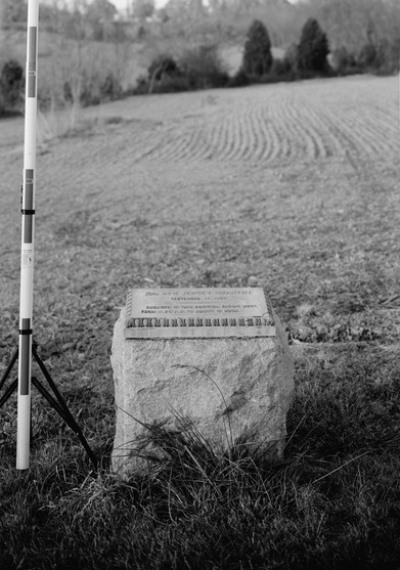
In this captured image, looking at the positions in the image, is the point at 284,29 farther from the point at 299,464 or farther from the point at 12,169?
the point at 299,464

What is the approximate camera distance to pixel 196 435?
3.67 m

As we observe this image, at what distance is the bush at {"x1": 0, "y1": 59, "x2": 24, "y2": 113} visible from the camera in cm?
2969

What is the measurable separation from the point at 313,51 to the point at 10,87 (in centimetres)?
2007

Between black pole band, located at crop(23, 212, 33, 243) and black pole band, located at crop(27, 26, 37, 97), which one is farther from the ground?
black pole band, located at crop(27, 26, 37, 97)

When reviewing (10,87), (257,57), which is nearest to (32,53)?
(10,87)

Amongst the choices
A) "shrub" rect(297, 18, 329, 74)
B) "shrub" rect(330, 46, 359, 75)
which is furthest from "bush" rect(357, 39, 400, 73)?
"shrub" rect(297, 18, 329, 74)

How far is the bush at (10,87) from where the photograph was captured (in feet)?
97.4

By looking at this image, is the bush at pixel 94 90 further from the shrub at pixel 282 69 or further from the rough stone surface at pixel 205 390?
the rough stone surface at pixel 205 390

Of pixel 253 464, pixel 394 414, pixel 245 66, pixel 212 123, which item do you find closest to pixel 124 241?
pixel 394 414

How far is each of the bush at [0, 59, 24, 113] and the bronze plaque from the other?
27314 millimetres

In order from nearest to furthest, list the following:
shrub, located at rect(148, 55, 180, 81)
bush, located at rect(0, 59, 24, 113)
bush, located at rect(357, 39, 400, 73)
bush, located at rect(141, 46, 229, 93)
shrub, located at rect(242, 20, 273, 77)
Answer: bush, located at rect(0, 59, 24, 113) < bush, located at rect(141, 46, 229, 93) < shrub, located at rect(148, 55, 180, 81) < bush, located at rect(357, 39, 400, 73) < shrub, located at rect(242, 20, 273, 77)

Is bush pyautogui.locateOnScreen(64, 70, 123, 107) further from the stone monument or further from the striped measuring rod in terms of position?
the stone monument

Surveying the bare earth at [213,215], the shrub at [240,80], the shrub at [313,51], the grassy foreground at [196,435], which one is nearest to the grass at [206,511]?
the grassy foreground at [196,435]

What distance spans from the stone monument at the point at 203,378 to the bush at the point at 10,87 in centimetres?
2764
